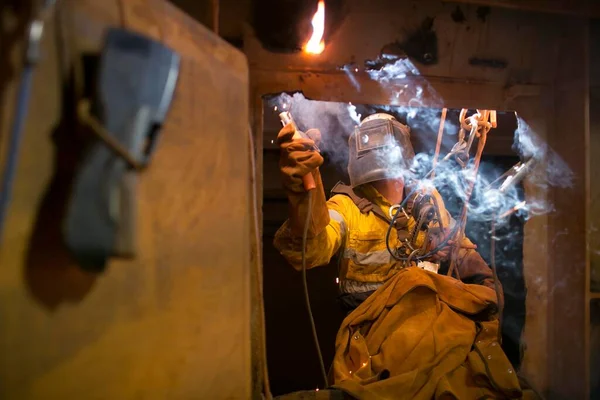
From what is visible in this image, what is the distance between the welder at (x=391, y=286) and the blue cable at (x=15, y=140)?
1008 mm

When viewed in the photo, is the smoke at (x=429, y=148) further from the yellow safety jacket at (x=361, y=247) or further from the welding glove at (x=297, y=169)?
the yellow safety jacket at (x=361, y=247)

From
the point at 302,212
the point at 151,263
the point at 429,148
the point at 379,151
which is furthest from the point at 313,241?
the point at 429,148

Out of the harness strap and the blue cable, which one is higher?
the blue cable

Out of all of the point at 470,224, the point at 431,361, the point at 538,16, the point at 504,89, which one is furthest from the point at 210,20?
the point at 470,224

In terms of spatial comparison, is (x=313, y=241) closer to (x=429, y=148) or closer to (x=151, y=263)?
(x=151, y=263)

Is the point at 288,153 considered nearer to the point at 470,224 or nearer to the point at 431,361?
the point at 431,361

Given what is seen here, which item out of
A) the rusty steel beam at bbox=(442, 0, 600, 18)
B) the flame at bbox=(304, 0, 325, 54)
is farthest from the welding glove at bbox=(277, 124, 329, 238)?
the rusty steel beam at bbox=(442, 0, 600, 18)

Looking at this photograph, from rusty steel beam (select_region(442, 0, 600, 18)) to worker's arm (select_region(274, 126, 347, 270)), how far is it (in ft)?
2.28

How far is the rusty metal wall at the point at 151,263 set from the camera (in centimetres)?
63

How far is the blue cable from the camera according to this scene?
589mm

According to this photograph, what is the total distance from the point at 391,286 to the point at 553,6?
3.95ft

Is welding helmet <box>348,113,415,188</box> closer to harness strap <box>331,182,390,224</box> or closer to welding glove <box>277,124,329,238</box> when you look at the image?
harness strap <box>331,182,390,224</box>

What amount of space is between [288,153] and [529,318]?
109cm

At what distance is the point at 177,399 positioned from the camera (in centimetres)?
86
